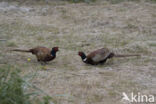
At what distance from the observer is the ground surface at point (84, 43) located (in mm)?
5051

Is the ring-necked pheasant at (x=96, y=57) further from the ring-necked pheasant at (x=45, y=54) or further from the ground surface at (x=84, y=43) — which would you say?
the ring-necked pheasant at (x=45, y=54)

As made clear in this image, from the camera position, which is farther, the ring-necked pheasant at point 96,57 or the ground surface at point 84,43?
the ring-necked pheasant at point 96,57

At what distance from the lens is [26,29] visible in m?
9.62

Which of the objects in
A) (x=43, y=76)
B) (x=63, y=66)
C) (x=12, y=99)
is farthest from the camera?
(x=63, y=66)

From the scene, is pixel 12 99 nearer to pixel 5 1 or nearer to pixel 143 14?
pixel 143 14

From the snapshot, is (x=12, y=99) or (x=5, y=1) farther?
(x=5, y=1)

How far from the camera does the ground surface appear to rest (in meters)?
5.05

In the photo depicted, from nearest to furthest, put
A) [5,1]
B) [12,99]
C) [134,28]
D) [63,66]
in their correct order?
[12,99] → [63,66] → [134,28] → [5,1]

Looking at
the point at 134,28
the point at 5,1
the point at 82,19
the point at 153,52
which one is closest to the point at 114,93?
the point at 153,52

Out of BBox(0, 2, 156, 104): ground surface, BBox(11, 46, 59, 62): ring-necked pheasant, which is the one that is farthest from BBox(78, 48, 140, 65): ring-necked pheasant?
BBox(11, 46, 59, 62): ring-necked pheasant

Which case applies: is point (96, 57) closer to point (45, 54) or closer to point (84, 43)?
point (45, 54)

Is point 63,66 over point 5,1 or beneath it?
over

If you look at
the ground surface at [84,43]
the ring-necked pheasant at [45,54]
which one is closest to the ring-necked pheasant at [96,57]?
the ground surface at [84,43]

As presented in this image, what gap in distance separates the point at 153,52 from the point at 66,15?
14.5ft
